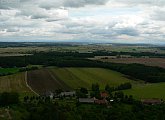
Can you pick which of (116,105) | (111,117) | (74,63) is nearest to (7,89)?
(116,105)

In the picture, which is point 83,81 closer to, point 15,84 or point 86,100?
point 15,84

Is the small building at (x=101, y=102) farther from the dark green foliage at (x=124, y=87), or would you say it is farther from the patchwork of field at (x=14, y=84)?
the patchwork of field at (x=14, y=84)

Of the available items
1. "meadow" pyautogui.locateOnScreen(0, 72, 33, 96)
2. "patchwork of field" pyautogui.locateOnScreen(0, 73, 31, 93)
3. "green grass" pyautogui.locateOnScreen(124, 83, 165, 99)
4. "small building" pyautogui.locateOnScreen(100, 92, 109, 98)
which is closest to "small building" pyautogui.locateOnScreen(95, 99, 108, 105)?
"small building" pyautogui.locateOnScreen(100, 92, 109, 98)

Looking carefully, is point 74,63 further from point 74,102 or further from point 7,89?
point 74,102

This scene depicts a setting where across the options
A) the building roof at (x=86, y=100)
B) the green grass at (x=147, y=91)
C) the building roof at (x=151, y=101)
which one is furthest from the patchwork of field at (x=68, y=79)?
the building roof at (x=151, y=101)

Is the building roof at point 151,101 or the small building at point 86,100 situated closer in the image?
the small building at point 86,100

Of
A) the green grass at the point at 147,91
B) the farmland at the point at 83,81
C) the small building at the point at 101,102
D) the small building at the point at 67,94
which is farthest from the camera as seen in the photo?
the farmland at the point at 83,81

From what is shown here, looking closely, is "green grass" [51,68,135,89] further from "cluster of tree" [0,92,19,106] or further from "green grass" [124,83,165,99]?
"cluster of tree" [0,92,19,106]
